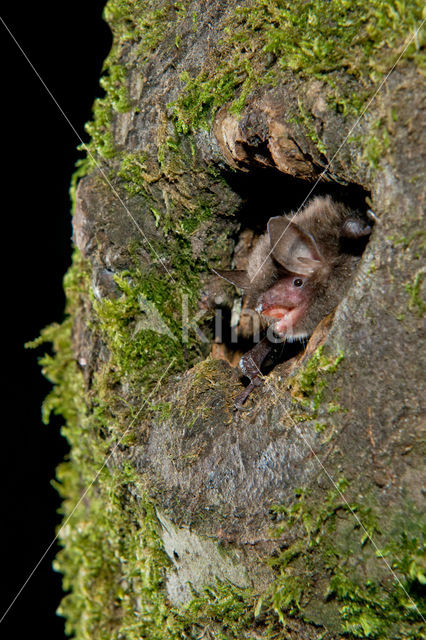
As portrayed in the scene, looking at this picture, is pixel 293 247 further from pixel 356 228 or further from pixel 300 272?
pixel 356 228

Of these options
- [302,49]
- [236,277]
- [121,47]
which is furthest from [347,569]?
[121,47]

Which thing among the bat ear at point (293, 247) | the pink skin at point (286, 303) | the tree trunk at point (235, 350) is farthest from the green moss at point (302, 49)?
the pink skin at point (286, 303)

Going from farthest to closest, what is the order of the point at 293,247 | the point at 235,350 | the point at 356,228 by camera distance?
the point at 235,350, the point at 293,247, the point at 356,228

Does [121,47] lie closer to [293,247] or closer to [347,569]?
[293,247]

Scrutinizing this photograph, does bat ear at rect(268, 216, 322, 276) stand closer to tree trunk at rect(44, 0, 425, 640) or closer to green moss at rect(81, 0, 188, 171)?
tree trunk at rect(44, 0, 425, 640)

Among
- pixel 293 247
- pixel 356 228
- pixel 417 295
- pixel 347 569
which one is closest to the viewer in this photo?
pixel 417 295

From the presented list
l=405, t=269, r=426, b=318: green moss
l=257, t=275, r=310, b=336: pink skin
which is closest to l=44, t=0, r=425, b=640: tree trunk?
l=405, t=269, r=426, b=318: green moss

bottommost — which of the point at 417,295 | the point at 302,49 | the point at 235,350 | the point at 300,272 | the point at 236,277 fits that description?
the point at 235,350

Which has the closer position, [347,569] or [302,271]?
[347,569]

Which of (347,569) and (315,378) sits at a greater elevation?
(315,378)
